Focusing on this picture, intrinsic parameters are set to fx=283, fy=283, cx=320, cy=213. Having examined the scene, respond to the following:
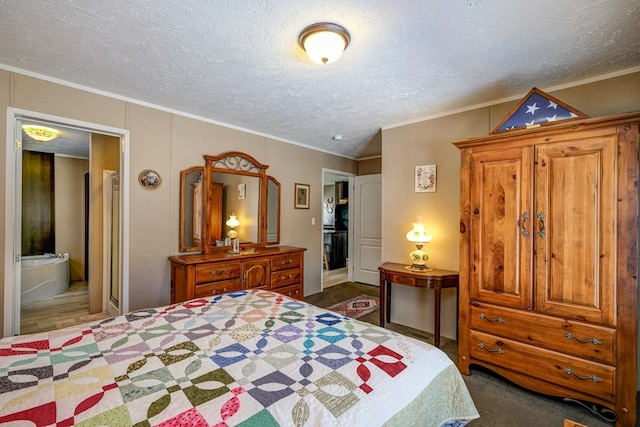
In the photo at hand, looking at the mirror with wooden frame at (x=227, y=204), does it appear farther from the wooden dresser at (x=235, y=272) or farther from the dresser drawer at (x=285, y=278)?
the dresser drawer at (x=285, y=278)

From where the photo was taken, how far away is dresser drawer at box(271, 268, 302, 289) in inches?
147

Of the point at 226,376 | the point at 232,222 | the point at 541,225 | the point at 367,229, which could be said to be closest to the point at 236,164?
the point at 232,222

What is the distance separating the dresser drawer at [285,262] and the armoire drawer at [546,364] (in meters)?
2.32

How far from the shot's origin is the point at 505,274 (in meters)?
2.20

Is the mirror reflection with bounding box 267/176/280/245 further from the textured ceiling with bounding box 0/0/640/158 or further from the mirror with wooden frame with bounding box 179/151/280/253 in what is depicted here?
the textured ceiling with bounding box 0/0/640/158

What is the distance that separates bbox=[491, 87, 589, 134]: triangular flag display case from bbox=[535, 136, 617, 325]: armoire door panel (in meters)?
0.24

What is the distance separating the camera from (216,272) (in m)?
3.09

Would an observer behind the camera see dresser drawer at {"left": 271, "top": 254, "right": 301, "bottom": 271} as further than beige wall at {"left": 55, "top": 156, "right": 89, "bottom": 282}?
No

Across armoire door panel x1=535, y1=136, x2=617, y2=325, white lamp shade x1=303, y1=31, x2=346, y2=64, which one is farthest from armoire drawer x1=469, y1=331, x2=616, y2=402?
white lamp shade x1=303, y1=31, x2=346, y2=64

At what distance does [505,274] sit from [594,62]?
5.57ft

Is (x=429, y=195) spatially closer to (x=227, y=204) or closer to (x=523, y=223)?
(x=523, y=223)

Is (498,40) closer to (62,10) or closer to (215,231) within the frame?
(62,10)

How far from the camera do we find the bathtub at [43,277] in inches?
158

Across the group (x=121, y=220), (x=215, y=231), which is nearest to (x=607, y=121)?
(x=215, y=231)
